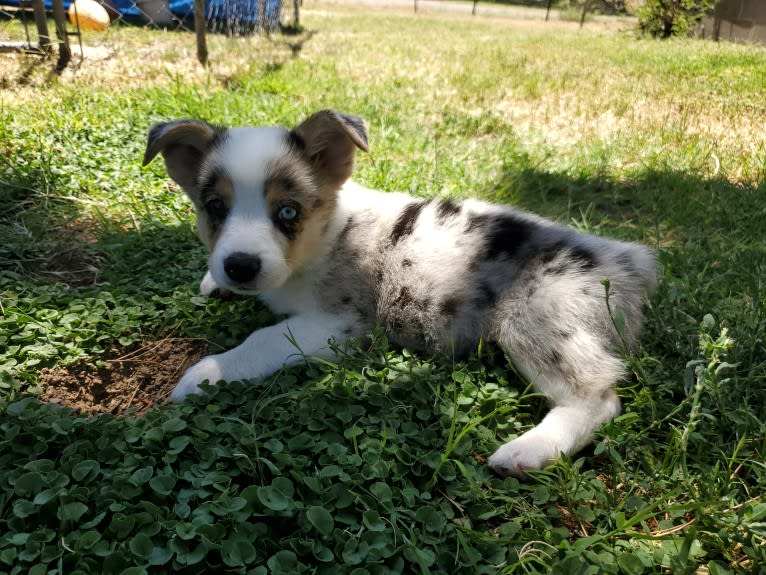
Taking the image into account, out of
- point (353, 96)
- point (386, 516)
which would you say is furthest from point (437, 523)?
point (353, 96)

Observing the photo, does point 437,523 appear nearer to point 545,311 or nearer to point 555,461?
point 555,461

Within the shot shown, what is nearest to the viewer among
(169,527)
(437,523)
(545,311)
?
(169,527)

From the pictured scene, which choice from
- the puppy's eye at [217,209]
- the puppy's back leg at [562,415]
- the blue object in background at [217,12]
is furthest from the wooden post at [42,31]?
the puppy's back leg at [562,415]

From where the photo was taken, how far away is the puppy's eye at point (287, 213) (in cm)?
293

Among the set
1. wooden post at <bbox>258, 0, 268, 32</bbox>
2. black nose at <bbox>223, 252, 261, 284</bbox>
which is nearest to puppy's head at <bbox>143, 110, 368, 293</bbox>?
black nose at <bbox>223, 252, 261, 284</bbox>

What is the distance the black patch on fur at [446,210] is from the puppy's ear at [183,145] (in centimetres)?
114

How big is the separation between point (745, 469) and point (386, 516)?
1.35 metres

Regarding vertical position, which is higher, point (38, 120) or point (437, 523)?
point (38, 120)

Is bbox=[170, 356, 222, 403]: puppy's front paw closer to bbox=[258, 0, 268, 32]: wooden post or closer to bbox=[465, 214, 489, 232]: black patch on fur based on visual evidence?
bbox=[465, 214, 489, 232]: black patch on fur

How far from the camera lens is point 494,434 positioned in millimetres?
2543

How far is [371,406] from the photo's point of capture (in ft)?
8.44

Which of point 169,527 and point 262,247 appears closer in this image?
point 169,527

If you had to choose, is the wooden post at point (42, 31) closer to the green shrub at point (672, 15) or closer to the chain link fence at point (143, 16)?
the chain link fence at point (143, 16)

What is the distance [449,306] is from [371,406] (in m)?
0.65
